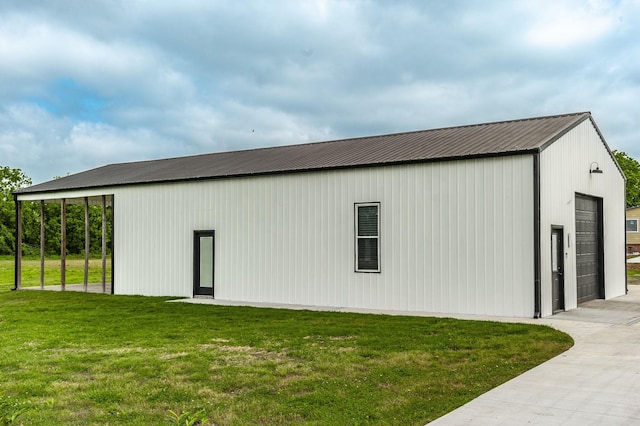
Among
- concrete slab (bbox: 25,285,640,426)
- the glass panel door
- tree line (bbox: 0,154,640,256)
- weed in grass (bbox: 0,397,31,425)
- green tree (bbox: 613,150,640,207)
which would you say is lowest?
concrete slab (bbox: 25,285,640,426)

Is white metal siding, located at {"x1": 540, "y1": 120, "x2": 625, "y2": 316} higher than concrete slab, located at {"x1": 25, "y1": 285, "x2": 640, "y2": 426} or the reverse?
higher

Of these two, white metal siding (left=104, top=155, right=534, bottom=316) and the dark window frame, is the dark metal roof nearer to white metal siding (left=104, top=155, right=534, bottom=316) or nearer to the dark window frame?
white metal siding (left=104, top=155, right=534, bottom=316)

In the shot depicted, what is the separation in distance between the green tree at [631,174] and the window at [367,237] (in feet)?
159

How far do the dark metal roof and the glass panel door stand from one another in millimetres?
1582

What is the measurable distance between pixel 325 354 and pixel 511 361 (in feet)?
7.61

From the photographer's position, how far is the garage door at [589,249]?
582 inches

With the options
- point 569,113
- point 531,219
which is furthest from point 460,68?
point 531,219

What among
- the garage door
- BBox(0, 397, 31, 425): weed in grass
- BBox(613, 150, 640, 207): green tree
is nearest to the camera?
BBox(0, 397, 31, 425): weed in grass

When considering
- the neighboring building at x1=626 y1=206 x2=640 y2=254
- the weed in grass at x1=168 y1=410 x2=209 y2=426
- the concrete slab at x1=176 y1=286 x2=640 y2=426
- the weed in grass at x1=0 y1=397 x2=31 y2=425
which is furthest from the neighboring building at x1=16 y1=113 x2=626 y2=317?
the neighboring building at x1=626 y1=206 x2=640 y2=254

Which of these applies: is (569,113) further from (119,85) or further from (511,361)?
(119,85)

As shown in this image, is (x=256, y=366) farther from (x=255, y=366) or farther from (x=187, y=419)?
(x=187, y=419)

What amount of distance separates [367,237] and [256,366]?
688 centimetres

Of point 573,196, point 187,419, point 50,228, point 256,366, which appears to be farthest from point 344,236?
point 50,228

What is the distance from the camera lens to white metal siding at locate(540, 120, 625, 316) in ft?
40.7
